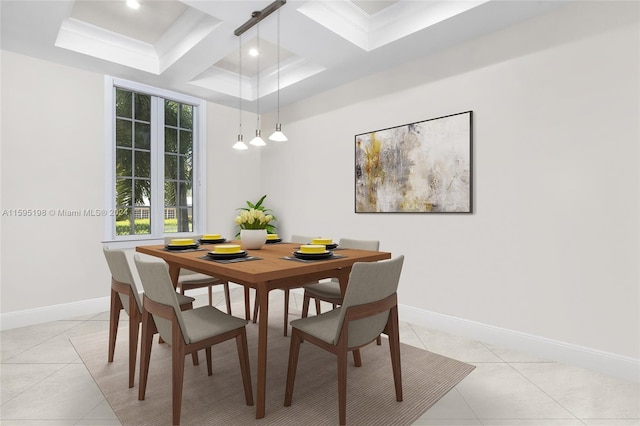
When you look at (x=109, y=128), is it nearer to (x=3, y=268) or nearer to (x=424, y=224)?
(x=3, y=268)

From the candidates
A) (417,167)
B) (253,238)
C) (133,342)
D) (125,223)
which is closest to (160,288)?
(133,342)

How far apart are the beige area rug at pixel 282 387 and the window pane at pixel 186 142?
257 centimetres

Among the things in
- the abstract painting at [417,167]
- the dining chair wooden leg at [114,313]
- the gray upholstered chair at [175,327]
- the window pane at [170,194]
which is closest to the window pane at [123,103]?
the window pane at [170,194]

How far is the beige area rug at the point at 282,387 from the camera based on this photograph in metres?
1.78

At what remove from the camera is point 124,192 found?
3.98 meters

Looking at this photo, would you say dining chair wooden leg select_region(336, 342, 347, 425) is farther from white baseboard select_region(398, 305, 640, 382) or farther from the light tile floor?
white baseboard select_region(398, 305, 640, 382)

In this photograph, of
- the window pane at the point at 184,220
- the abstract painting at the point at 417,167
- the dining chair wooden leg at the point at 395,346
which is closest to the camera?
the dining chair wooden leg at the point at 395,346

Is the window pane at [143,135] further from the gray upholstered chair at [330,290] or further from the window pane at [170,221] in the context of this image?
the gray upholstered chair at [330,290]

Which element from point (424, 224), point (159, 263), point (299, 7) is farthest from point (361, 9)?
point (159, 263)

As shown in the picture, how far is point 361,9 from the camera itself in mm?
3027

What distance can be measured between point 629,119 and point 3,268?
5211mm

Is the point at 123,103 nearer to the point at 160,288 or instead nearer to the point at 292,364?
the point at 160,288

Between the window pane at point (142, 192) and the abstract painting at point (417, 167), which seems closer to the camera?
the abstract painting at point (417, 167)

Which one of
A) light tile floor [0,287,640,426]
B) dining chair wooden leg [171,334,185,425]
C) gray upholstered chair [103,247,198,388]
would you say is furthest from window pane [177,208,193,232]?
dining chair wooden leg [171,334,185,425]
